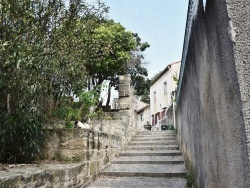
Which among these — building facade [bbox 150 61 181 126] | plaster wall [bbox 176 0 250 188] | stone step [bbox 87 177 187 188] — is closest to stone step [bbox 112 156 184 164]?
stone step [bbox 87 177 187 188]

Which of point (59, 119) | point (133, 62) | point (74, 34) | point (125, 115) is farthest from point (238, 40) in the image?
point (133, 62)

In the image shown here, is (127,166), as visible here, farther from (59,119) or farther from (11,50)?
(11,50)

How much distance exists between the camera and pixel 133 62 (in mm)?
15656

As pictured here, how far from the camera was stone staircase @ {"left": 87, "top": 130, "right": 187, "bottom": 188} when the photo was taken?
151 inches

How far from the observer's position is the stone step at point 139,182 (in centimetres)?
363

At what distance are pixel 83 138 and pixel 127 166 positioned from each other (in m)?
1.70

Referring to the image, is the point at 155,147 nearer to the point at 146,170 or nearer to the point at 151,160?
the point at 151,160

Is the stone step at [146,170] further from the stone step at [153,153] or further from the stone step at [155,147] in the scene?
the stone step at [155,147]

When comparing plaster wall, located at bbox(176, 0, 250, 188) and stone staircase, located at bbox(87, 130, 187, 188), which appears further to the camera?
stone staircase, located at bbox(87, 130, 187, 188)

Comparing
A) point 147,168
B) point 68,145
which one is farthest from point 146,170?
point 68,145

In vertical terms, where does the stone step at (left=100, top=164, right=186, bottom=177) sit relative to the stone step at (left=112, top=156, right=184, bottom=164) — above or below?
below

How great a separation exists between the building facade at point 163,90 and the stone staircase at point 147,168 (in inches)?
400

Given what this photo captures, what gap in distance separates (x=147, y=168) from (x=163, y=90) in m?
15.6

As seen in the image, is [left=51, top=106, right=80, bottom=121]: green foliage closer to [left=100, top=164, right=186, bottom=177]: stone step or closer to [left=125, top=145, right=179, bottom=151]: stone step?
[left=100, top=164, right=186, bottom=177]: stone step
